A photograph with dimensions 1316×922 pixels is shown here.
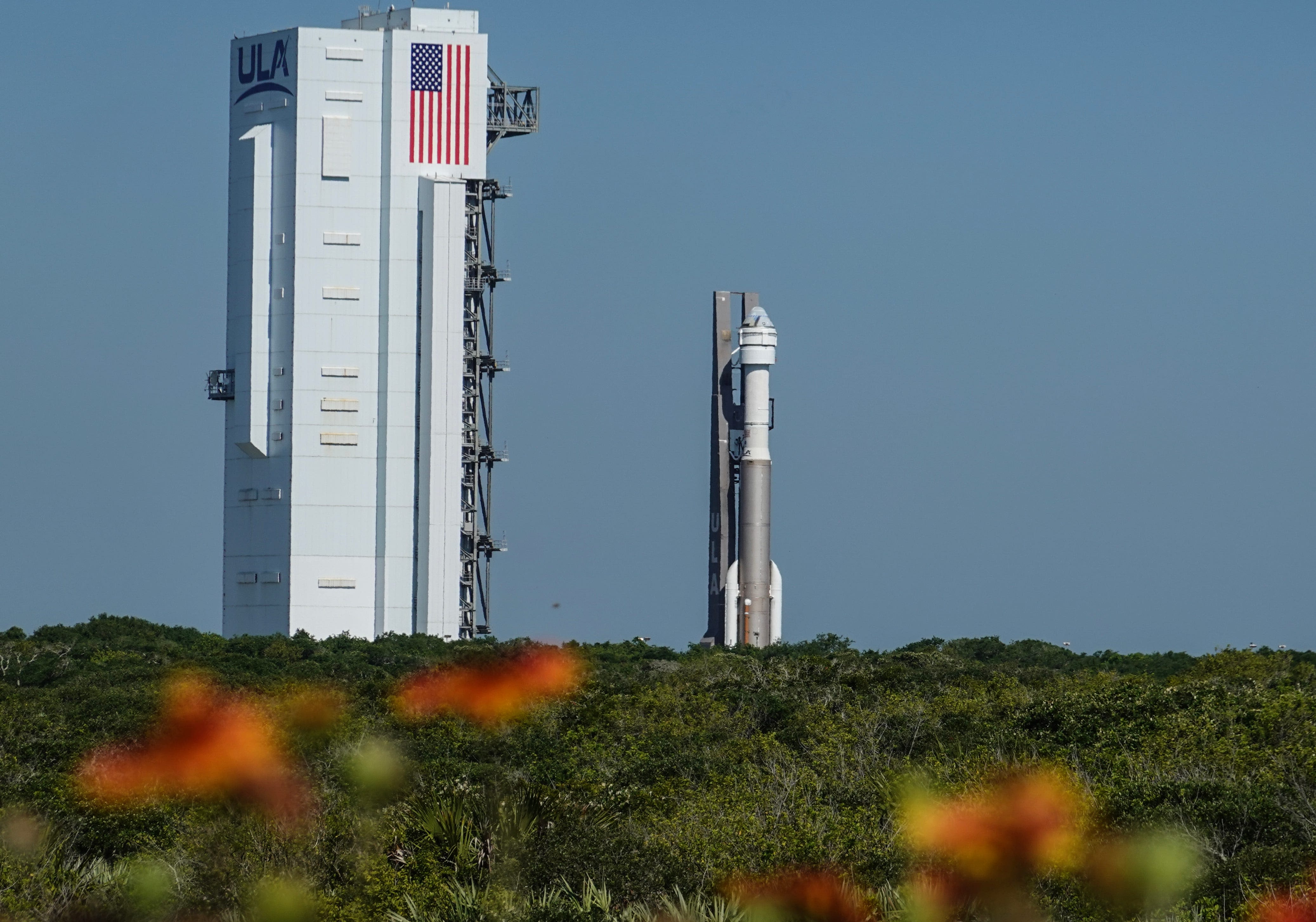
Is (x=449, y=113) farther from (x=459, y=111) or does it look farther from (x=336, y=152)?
(x=336, y=152)

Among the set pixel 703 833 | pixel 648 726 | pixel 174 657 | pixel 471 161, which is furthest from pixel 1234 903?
pixel 471 161

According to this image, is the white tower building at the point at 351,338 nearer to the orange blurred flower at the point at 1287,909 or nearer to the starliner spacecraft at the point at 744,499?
the starliner spacecraft at the point at 744,499

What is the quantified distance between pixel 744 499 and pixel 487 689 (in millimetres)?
23770

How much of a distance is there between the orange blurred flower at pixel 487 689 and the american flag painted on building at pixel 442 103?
→ 19004 mm

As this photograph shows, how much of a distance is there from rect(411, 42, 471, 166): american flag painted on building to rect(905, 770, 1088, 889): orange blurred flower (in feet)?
140

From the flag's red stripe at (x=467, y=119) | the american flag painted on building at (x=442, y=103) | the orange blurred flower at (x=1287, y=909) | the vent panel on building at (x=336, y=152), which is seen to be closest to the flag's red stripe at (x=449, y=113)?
the american flag painted on building at (x=442, y=103)

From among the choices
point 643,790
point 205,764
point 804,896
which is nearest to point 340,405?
point 205,764

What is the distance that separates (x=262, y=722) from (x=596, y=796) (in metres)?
12.3

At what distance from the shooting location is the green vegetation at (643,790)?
2528 cm

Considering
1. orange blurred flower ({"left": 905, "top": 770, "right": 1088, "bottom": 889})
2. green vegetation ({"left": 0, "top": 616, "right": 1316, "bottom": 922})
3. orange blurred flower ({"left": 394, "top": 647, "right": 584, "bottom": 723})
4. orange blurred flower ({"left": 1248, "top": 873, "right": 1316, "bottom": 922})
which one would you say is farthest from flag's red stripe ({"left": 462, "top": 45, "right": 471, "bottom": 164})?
orange blurred flower ({"left": 1248, "top": 873, "right": 1316, "bottom": 922})

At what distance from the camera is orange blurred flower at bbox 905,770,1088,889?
1023 inches

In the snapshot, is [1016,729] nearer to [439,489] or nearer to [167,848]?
[167,848]

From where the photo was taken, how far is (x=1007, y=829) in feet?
91.5

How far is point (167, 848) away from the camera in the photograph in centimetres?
3033
